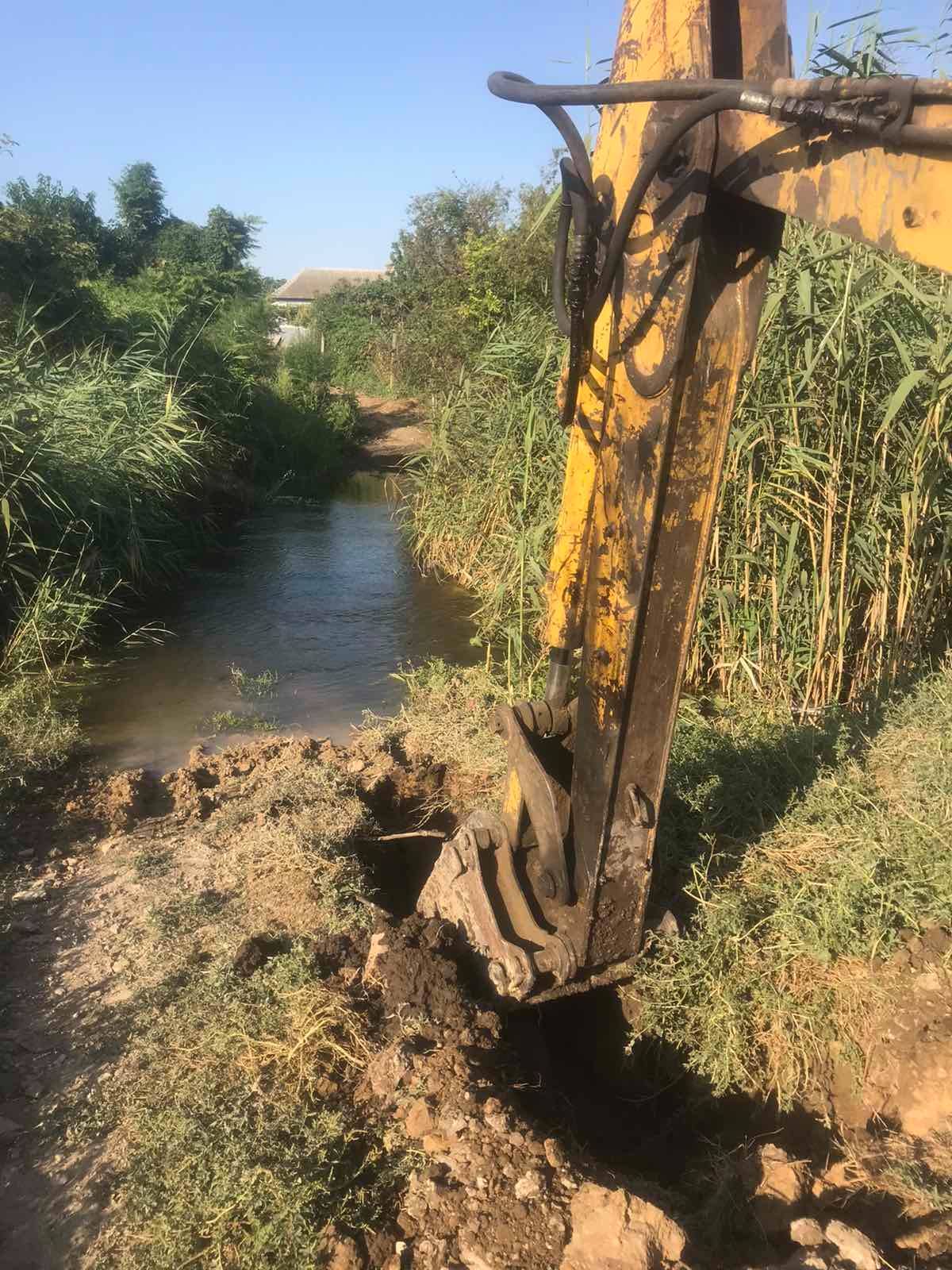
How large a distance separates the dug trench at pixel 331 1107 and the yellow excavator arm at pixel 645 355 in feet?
1.39

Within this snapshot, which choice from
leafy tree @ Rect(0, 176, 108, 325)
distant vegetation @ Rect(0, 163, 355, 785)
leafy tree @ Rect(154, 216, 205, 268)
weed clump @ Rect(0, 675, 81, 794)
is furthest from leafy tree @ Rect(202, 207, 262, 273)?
weed clump @ Rect(0, 675, 81, 794)

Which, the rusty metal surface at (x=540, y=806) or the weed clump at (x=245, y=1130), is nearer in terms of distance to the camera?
the weed clump at (x=245, y=1130)

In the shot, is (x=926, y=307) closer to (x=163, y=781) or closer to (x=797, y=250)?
(x=797, y=250)

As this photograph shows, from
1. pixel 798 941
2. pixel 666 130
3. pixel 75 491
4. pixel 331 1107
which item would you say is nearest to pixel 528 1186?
pixel 331 1107

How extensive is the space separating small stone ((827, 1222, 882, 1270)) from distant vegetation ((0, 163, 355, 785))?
4.14 meters

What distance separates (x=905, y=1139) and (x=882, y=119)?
2521 millimetres

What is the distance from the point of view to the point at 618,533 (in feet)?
7.75

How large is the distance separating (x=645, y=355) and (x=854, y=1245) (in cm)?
212

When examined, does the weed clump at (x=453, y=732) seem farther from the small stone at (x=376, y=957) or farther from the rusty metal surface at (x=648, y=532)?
the rusty metal surface at (x=648, y=532)

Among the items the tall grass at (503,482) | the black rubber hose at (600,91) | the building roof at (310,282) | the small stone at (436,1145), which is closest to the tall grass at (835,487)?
the tall grass at (503,482)

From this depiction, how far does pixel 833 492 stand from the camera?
15.7ft

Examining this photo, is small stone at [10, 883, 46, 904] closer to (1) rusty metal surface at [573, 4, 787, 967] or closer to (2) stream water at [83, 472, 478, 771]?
(2) stream water at [83, 472, 478, 771]

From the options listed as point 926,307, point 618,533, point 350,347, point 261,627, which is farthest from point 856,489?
point 350,347

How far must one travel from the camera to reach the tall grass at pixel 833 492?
15.4 feet
